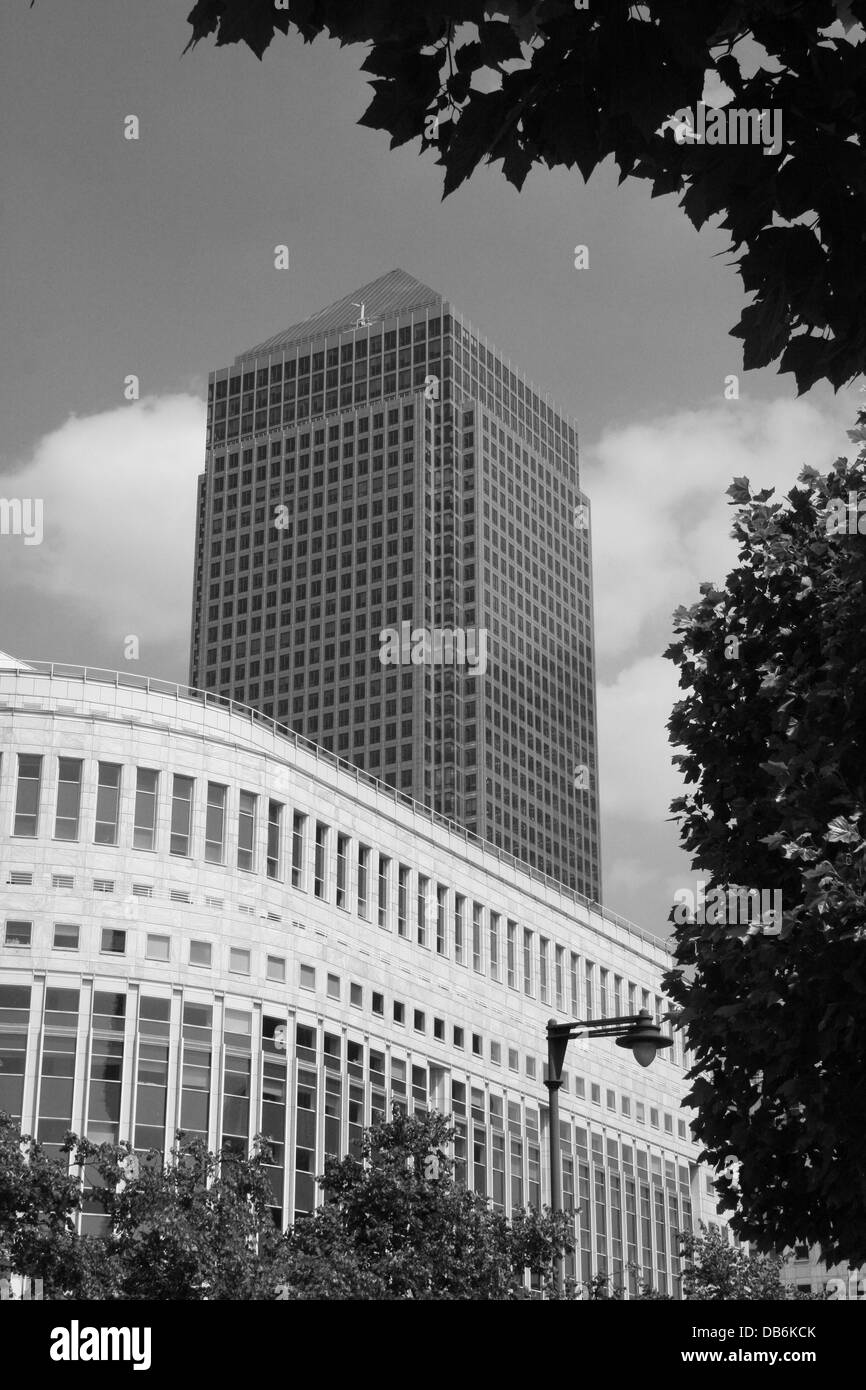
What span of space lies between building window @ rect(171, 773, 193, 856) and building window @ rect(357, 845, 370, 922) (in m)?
10.8

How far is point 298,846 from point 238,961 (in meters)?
6.78

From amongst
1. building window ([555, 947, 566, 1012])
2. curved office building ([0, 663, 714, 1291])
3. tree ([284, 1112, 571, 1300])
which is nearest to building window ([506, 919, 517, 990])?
curved office building ([0, 663, 714, 1291])

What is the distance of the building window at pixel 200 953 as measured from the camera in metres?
69.0

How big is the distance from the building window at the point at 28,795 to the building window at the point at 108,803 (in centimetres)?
234

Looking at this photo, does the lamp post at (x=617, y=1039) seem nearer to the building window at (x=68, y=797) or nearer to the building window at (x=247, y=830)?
the building window at (x=68, y=797)

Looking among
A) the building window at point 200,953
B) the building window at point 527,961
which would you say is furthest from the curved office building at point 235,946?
the building window at point 527,961

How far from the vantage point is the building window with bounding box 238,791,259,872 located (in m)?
71.8

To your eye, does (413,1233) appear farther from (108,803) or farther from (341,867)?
(341,867)

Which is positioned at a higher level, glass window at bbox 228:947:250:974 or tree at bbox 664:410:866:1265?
glass window at bbox 228:947:250:974

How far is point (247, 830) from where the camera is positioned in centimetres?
7225

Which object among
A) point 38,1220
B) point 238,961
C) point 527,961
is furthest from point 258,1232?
point 527,961

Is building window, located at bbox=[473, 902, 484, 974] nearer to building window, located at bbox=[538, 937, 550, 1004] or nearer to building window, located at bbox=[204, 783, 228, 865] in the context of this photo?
building window, located at bbox=[538, 937, 550, 1004]

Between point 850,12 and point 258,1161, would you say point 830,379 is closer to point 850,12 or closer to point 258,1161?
point 850,12
